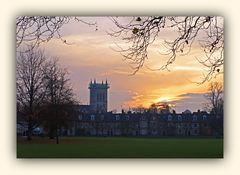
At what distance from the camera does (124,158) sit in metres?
9.66

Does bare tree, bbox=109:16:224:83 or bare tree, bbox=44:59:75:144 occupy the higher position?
bare tree, bbox=109:16:224:83

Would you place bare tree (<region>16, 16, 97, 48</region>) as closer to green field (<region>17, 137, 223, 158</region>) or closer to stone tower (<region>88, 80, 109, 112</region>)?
stone tower (<region>88, 80, 109, 112</region>)

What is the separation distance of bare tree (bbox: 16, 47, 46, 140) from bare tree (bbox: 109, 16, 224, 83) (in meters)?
0.54

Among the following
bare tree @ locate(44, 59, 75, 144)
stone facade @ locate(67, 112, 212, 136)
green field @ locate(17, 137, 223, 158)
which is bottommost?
green field @ locate(17, 137, 223, 158)

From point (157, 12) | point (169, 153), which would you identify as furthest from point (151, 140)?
point (157, 12)

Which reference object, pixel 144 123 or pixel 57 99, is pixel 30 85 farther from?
pixel 144 123

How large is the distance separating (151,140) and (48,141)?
693mm

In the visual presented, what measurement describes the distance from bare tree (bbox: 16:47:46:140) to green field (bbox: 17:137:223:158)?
109mm

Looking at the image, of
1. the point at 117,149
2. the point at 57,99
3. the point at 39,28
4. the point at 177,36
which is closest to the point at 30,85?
the point at 57,99

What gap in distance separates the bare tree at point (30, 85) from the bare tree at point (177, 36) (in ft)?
1.78

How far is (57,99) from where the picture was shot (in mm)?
9734

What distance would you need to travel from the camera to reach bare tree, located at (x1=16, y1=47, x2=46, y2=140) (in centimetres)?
965

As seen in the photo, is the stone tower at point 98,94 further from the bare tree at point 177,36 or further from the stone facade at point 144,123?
the bare tree at point 177,36

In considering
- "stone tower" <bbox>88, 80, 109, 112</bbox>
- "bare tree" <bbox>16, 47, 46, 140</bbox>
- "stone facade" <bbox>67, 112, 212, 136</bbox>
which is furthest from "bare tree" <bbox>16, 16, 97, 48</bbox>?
"stone facade" <bbox>67, 112, 212, 136</bbox>
